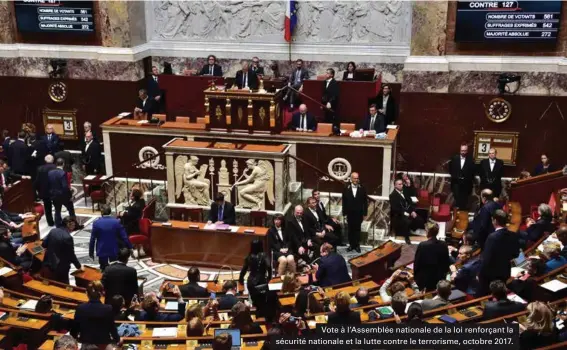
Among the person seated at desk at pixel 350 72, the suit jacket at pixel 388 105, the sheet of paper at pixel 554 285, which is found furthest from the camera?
the person seated at desk at pixel 350 72

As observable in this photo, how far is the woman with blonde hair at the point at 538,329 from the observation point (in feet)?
23.4

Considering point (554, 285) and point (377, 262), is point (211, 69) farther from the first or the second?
point (554, 285)

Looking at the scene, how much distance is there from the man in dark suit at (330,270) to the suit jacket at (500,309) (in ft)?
8.37

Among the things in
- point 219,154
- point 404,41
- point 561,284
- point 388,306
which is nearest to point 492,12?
point 404,41

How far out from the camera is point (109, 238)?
444 inches

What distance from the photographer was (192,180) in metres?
13.7

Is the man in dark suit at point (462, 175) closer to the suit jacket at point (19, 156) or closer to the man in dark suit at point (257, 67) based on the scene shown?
the man in dark suit at point (257, 67)

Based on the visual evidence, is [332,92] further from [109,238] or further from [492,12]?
[109,238]

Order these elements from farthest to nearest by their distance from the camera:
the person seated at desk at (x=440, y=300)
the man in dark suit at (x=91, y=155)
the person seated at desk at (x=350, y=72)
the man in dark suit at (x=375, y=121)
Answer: the man in dark suit at (x=91, y=155) < the person seated at desk at (x=350, y=72) < the man in dark suit at (x=375, y=121) < the person seated at desk at (x=440, y=300)

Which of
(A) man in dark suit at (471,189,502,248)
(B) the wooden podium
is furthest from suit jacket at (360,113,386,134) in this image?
(A) man in dark suit at (471,189,502,248)

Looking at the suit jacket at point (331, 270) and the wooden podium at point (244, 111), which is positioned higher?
the wooden podium at point (244, 111)

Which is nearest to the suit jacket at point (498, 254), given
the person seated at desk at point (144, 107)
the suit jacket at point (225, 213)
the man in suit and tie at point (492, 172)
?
the suit jacket at point (225, 213)

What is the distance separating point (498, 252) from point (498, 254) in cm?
3

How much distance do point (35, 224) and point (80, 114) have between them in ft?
16.7
